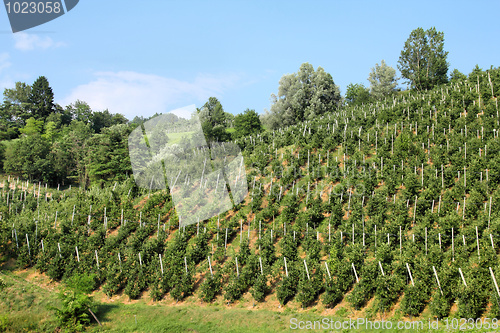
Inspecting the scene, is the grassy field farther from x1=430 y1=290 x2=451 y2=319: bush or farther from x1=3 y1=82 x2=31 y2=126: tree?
x1=3 y1=82 x2=31 y2=126: tree

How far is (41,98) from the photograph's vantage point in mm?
78000

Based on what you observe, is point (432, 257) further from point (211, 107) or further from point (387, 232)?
point (211, 107)

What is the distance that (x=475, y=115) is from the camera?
26719mm

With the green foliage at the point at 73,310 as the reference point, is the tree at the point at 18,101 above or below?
above

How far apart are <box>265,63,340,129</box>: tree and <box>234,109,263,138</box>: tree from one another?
6.43 feet

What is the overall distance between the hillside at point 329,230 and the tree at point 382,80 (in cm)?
2102

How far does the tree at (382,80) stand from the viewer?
51156 mm

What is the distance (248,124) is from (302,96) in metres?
8.58

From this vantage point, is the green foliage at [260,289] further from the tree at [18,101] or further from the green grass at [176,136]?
Result: the tree at [18,101]

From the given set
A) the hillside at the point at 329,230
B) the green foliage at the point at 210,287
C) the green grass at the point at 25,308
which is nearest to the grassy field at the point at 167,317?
the green grass at the point at 25,308

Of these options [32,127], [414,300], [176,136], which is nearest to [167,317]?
[414,300]

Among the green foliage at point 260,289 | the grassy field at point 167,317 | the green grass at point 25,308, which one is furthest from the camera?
the green foliage at point 260,289

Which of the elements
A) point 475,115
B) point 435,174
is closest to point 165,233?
point 435,174

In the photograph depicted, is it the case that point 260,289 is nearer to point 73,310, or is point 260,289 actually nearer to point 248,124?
point 73,310
